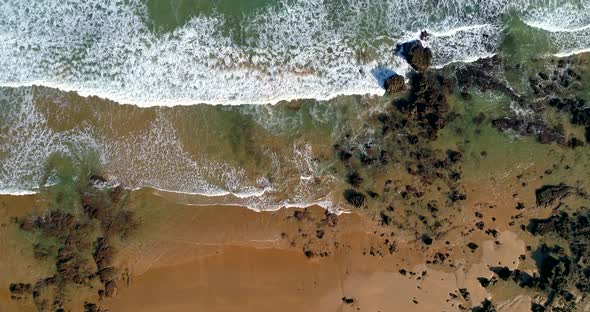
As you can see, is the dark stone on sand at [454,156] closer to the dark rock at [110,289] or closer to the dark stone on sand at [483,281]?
the dark stone on sand at [483,281]

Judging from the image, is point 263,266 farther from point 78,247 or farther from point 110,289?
point 78,247

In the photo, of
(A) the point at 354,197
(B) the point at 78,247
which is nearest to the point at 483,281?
(A) the point at 354,197

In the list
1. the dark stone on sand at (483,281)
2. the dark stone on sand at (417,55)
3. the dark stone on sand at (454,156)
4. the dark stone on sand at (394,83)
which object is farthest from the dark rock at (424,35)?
the dark stone on sand at (483,281)

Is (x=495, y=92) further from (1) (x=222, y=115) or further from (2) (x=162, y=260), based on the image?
(2) (x=162, y=260)

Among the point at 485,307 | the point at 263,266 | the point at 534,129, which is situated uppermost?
the point at 534,129

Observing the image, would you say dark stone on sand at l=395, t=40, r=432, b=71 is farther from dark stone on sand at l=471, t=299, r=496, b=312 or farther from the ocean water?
dark stone on sand at l=471, t=299, r=496, b=312

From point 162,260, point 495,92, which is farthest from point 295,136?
point 495,92

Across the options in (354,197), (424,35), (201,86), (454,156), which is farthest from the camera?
(424,35)
